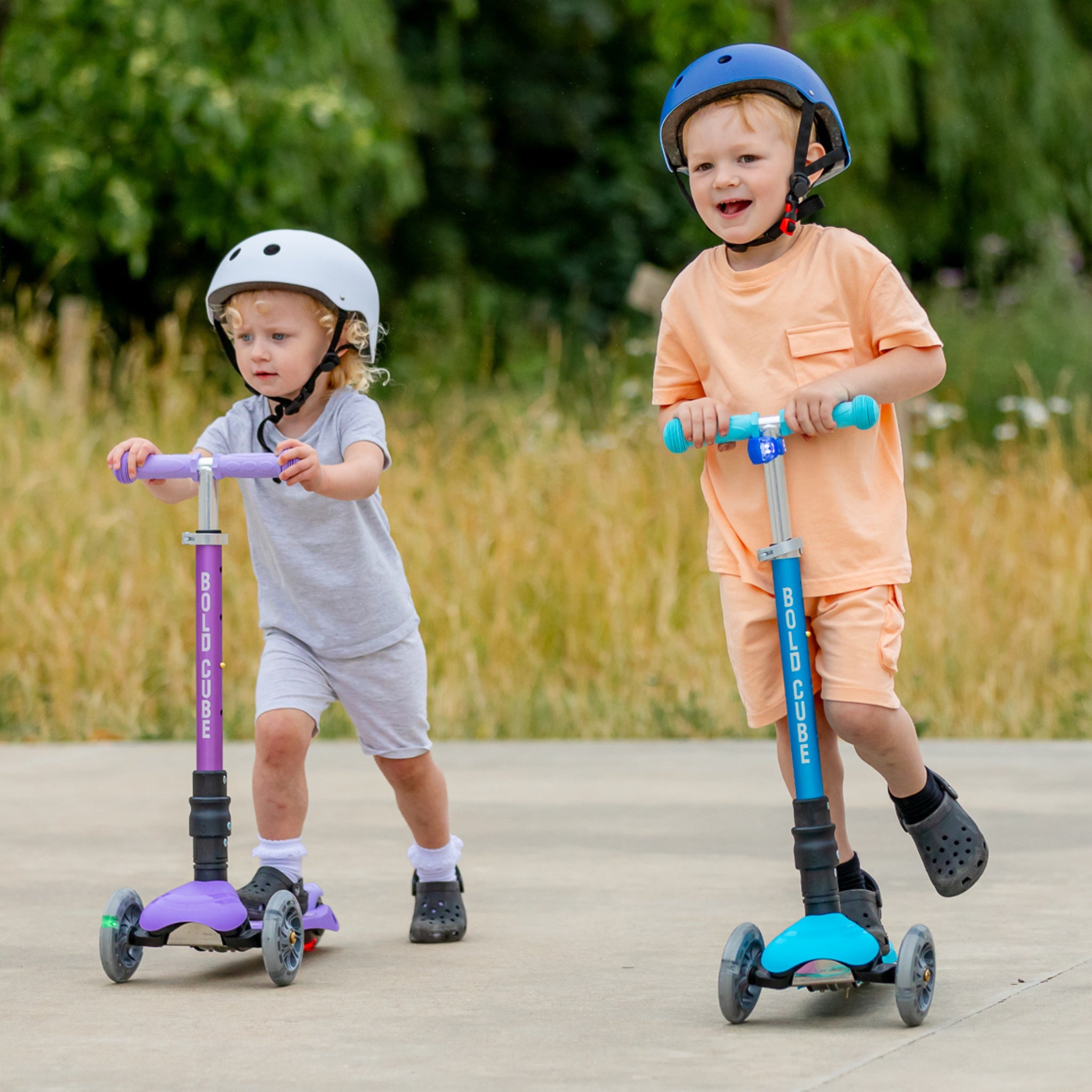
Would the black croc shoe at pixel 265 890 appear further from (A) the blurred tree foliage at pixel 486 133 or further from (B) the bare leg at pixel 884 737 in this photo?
(A) the blurred tree foliage at pixel 486 133

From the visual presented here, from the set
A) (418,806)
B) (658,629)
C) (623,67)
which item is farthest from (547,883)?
(623,67)

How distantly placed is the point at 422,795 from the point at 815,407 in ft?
4.43

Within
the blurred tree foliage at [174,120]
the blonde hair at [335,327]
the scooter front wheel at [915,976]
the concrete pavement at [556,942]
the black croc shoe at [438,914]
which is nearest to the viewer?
the concrete pavement at [556,942]

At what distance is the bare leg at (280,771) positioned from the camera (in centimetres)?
379

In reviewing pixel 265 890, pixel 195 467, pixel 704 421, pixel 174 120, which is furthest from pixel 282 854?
pixel 174 120

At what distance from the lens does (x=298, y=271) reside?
3822 millimetres

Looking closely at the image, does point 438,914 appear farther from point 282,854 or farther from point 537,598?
point 537,598

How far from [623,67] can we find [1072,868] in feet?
50.7

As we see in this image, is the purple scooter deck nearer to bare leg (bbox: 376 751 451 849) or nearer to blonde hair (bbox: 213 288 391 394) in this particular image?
bare leg (bbox: 376 751 451 849)

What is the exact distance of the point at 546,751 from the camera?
6.48 m

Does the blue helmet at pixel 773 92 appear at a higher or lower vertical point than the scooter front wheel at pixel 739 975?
higher

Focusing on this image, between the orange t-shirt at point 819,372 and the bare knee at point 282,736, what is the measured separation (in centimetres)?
96

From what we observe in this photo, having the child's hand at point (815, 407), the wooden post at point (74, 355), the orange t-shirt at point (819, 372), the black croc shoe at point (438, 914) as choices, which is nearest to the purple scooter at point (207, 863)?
the black croc shoe at point (438, 914)

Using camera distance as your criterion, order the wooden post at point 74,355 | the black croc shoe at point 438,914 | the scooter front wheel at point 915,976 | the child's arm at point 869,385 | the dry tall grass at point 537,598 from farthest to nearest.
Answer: the wooden post at point 74,355 → the dry tall grass at point 537,598 → the black croc shoe at point 438,914 → the child's arm at point 869,385 → the scooter front wheel at point 915,976
